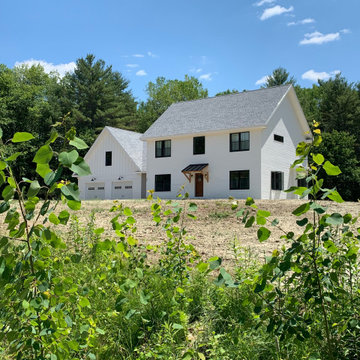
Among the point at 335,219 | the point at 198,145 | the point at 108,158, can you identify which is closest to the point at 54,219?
the point at 335,219

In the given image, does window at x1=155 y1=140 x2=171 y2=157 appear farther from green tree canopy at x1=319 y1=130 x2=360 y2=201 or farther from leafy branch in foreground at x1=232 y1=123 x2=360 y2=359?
leafy branch in foreground at x1=232 y1=123 x2=360 y2=359

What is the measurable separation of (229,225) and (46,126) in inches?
1440

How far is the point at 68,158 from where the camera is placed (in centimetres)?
163

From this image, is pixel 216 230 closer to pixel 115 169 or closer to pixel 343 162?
pixel 115 169

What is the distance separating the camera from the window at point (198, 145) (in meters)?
26.8

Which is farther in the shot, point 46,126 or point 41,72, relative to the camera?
point 41,72

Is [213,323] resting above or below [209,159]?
below

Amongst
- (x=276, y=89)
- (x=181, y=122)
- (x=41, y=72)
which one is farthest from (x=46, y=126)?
(x=276, y=89)

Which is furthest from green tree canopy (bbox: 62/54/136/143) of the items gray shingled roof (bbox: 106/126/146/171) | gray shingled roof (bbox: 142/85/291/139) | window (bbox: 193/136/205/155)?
window (bbox: 193/136/205/155)

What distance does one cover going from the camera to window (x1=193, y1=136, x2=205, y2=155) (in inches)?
1056

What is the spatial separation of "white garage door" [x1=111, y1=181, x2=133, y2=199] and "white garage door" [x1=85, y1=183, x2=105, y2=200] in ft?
3.29

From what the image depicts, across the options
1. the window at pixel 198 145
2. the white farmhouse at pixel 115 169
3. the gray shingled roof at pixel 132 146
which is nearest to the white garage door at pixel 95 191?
the white farmhouse at pixel 115 169

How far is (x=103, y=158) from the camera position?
104 feet

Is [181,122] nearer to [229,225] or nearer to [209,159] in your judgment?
[209,159]
